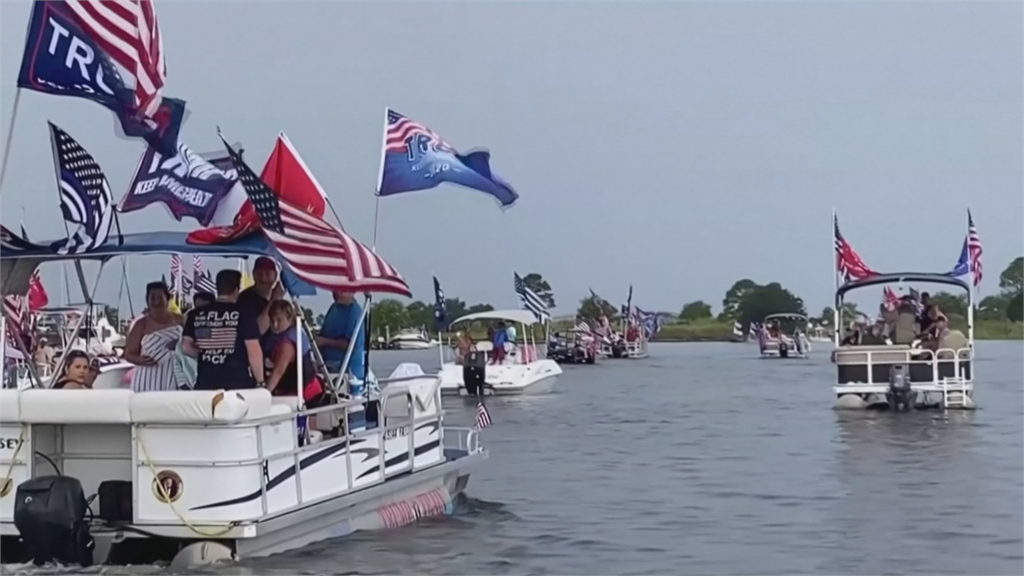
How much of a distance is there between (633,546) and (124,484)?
509 centimetres

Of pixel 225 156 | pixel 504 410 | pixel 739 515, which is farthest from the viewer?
pixel 504 410

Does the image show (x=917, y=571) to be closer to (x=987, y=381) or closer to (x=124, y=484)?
(x=124, y=484)

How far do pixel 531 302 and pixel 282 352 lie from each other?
37.7 meters

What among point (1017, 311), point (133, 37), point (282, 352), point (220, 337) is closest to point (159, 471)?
point (220, 337)

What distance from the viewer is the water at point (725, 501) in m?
12.5

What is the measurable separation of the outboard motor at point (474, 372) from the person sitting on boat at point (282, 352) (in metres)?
26.0

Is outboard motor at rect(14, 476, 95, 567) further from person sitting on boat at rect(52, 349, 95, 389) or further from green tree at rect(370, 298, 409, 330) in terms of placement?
green tree at rect(370, 298, 409, 330)

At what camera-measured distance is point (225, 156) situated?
18109 millimetres

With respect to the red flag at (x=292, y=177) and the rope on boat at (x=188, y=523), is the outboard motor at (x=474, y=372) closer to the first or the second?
the red flag at (x=292, y=177)

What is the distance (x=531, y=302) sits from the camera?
1945 inches

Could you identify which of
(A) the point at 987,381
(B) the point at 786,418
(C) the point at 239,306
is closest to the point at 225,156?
(C) the point at 239,306

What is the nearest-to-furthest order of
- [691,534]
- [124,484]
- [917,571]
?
[124,484]
[917,571]
[691,534]

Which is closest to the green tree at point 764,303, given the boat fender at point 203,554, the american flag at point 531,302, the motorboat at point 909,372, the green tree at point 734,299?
the green tree at point 734,299

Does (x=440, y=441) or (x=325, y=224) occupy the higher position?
(x=325, y=224)
